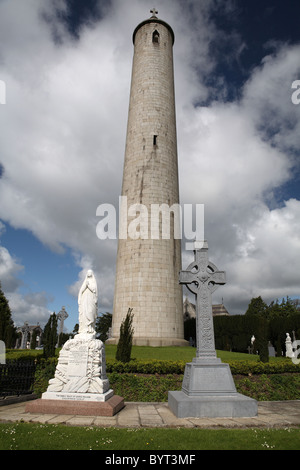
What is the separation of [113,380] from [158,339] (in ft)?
31.4

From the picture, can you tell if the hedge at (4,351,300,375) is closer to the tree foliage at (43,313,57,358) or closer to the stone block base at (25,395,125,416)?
the tree foliage at (43,313,57,358)

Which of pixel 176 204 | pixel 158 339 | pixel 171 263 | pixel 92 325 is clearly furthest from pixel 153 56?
pixel 92 325

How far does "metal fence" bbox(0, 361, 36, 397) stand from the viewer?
29.6 feet

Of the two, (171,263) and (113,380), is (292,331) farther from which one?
(113,380)

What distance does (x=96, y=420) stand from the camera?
6641mm

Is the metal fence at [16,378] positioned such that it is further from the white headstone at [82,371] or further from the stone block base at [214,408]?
the stone block base at [214,408]

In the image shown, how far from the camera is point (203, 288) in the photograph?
887 centimetres

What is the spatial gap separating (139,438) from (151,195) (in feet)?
59.5

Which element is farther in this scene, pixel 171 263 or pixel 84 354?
pixel 171 263

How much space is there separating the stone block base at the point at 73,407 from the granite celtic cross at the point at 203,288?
275cm

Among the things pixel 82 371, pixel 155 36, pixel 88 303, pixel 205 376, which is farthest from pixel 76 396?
pixel 155 36

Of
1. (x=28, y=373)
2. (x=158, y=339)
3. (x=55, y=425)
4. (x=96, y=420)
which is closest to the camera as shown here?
(x=55, y=425)

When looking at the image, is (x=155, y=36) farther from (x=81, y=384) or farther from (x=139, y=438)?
(x=139, y=438)

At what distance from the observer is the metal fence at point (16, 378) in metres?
9.02
